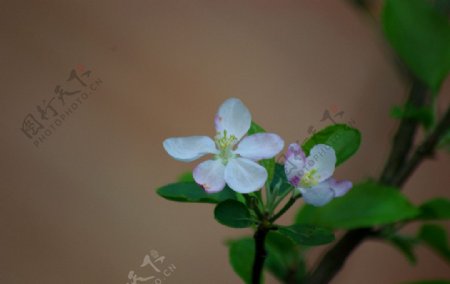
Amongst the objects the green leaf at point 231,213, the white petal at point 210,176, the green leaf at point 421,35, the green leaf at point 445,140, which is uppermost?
the green leaf at point 421,35

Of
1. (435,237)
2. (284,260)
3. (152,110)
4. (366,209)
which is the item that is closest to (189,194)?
(366,209)

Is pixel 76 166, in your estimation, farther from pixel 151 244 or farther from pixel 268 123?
pixel 268 123

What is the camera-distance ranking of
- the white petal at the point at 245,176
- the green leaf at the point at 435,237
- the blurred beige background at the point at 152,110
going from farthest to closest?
the blurred beige background at the point at 152,110 < the green leaf at the point at 435,237 < the white petal at the point at 245,176

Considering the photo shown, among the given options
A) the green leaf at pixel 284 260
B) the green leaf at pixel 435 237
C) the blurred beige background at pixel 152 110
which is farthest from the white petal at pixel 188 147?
the blurred beige background at pixel 152 110

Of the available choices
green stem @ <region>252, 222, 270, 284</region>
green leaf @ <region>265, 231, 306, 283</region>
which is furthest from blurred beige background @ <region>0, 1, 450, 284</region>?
green stem @ <region>252, 222, 270, 284</region>

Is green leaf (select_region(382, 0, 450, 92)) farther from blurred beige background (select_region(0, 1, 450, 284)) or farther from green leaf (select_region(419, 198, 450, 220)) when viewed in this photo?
blurred beige background (select_region(0, 1, 450, 284))

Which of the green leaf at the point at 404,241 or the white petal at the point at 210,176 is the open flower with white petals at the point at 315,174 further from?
the green leaf at the point at 404,241

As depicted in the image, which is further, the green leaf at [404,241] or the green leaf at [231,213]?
the green leaf at [404,241]

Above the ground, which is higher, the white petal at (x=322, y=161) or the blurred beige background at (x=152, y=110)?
the blurred beige background at (x=152, y=110)
